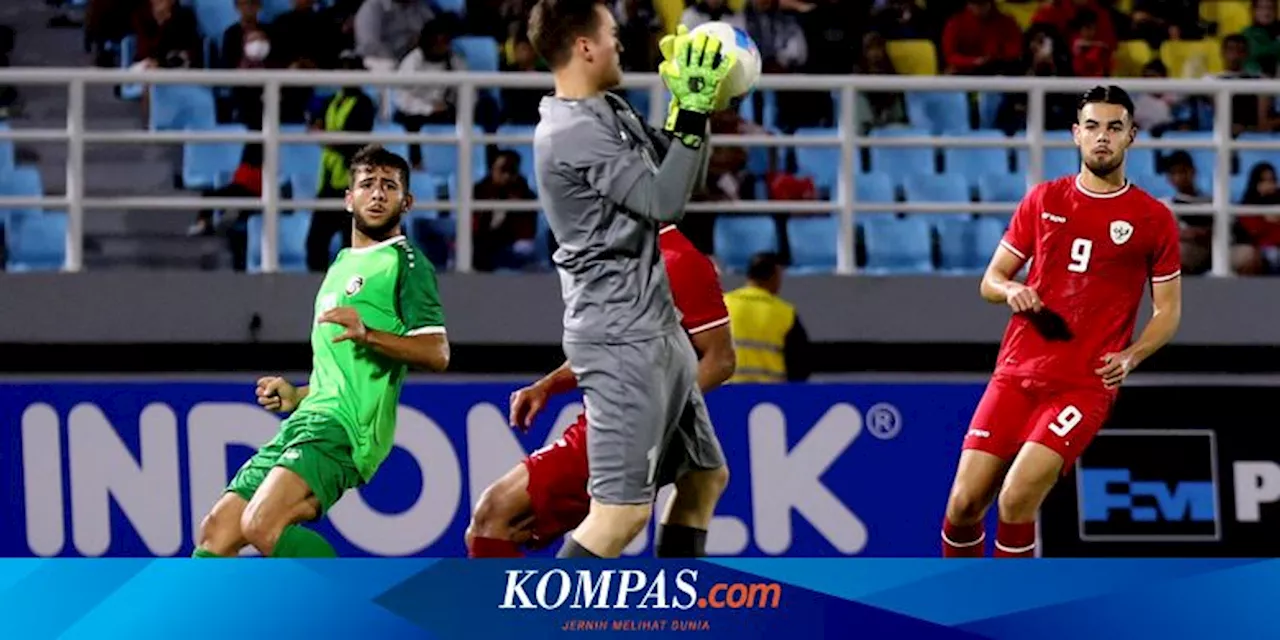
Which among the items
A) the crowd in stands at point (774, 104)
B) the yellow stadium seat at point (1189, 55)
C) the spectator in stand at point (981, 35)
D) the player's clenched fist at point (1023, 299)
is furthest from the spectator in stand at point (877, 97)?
the player's clenched fist at point (1023, 299)

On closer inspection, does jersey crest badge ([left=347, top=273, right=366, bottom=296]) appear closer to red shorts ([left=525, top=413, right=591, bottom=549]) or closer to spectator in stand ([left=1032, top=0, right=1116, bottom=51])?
red shorts ([left=525, top=413, right=591, bottom=549])

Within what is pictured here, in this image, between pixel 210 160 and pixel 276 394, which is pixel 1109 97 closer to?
pixel 276 394

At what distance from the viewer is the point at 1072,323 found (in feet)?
30.3

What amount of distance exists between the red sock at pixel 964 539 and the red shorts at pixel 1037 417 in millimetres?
314

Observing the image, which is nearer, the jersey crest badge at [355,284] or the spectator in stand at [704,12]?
the jersey crest badge at [355,284]

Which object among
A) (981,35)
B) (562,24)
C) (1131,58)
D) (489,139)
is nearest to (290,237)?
(489,139)

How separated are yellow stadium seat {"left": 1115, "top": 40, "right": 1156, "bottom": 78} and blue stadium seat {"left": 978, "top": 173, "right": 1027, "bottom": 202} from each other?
6.09ft

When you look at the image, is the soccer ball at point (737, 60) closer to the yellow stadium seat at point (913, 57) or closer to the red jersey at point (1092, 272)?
the red jersey at point (1092, 272)

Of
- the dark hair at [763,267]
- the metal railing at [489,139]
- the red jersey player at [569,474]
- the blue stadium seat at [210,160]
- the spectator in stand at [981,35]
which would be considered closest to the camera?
the red jersey player at [569,474]

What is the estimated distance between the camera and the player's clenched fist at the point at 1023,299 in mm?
8922

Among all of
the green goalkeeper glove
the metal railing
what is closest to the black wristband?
the green goalkeeper glove

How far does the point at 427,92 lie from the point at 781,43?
7.28 ft

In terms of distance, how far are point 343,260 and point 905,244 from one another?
6576 mm

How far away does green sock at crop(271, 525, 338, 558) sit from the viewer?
8.34 meters
